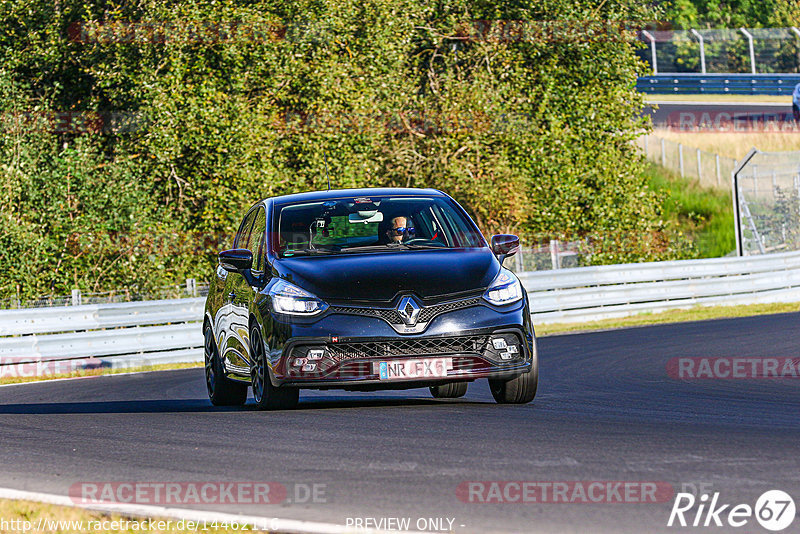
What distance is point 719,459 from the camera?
6.88m

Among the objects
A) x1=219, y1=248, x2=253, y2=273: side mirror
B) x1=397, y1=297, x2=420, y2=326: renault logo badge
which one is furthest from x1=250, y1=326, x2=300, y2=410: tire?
x1=397, y1=297, x2=420, y2=326: renault logo badge

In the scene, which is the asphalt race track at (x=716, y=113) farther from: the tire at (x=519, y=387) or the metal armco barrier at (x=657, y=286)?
the tire at (x=519, y=387)

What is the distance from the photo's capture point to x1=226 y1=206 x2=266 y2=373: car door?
408 inches

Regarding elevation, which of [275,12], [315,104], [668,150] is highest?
[275,12]

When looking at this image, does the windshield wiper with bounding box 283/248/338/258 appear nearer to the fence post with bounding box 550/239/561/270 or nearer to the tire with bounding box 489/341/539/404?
the tire with bounding box 489/341/539/404

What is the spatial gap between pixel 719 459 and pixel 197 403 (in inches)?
251

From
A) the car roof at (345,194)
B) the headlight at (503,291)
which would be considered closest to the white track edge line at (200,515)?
the headlight at (503,291)

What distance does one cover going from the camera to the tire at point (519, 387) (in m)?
9.91

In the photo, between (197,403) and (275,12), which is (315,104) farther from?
(197,403)

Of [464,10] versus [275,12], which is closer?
[275,12]

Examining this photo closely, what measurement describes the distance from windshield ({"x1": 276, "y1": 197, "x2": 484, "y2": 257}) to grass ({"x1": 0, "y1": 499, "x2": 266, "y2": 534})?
163 inches

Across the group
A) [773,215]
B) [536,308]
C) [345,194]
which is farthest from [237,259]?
[773,215]

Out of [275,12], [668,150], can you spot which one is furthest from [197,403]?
[668,150]

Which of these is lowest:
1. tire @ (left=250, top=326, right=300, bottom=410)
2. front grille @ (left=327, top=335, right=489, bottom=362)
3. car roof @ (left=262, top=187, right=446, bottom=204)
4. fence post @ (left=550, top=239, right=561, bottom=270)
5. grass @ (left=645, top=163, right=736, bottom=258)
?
grass @ (left=645, top=163, right=736, bottom=258)
